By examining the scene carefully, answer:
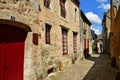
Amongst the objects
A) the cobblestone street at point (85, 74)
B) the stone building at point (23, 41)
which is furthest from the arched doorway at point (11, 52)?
the cobblestone street at point (85, 74)

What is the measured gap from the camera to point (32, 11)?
7.55 m

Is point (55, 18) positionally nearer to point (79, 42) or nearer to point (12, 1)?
point (12, 1)

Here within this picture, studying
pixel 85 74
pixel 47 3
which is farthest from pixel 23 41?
pixel 85 74

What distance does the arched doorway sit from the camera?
21.1 ft

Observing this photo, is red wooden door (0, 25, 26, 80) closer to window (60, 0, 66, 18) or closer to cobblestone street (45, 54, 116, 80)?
cobblestone street (45, 54, 116, 80)

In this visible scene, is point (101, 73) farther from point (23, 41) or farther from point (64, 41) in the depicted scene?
point (23, 41)

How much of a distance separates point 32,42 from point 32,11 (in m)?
1.25

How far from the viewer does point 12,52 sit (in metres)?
6.76

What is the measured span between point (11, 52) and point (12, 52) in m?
0.04

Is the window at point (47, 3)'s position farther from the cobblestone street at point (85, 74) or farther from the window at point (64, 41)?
the cobblestone street at point (85, 74)

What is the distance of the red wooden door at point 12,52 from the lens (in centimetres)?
644

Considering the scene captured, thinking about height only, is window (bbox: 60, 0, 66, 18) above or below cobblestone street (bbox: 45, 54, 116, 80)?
above

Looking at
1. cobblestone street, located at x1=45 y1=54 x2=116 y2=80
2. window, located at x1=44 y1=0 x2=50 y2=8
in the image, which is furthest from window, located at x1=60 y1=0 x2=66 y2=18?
cobblestone street, located at x1=45 y1=54 x2=116 y2=80

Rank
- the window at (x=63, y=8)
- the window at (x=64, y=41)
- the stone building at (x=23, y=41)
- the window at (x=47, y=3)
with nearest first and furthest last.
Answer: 1. the stone building at (x=23, y=41)
2. the window at (x=47, y=3)
3. the window at (x=63, y=8)
4. the window at (x=64, y=41)
